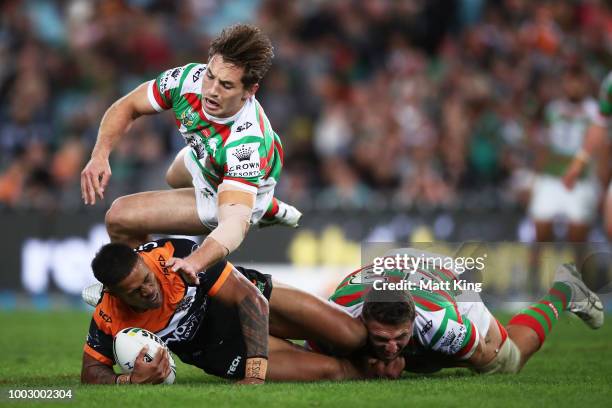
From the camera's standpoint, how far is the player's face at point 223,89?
7109 millimetres

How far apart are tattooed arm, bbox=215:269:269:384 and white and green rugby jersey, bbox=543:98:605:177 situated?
24.6ft

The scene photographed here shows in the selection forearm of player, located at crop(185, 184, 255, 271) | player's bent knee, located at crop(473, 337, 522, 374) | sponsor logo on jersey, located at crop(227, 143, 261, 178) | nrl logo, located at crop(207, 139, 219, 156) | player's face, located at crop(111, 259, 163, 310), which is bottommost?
player's bent knee, located at crop(473, 337, 522, 374)

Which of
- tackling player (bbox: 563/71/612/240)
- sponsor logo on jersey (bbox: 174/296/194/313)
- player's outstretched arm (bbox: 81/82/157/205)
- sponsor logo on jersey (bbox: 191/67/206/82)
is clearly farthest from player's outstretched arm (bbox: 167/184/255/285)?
tackling player (bbox: 563/71/612/240)

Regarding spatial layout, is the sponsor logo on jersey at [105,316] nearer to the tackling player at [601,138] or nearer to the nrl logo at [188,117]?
the nrl logo at [188,117]

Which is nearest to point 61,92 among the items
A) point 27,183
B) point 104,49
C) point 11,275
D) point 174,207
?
point 104,49

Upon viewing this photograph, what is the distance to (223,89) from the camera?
714 centimetres

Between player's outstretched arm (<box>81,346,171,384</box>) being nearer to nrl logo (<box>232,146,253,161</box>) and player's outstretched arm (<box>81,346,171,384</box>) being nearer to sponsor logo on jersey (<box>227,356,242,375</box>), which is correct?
sponsor logo on jersey (<box>227,356,242,375</box>)

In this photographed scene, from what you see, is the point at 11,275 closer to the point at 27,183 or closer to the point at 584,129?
the point at 27,183

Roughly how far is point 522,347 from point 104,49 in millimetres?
10883


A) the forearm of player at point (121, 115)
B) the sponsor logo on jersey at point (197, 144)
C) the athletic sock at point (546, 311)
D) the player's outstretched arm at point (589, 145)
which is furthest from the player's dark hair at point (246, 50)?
the player's outstretched arm at point (589, 145)

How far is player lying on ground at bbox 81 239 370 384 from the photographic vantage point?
21.2ft

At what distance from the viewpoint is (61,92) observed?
55.3ft

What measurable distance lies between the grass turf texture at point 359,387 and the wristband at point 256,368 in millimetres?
103

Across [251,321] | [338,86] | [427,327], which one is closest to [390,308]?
[427,327]
